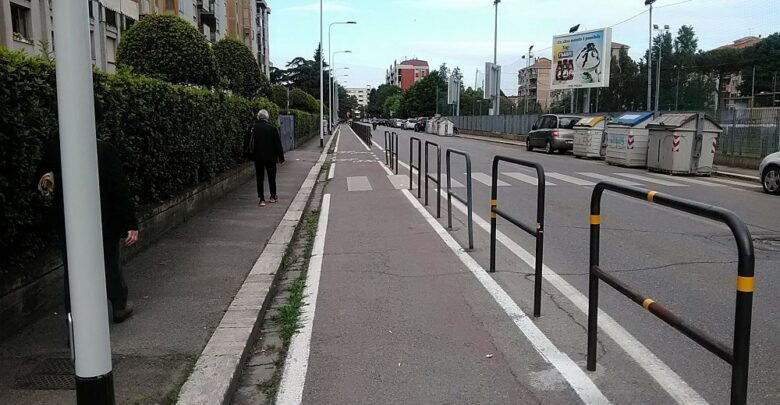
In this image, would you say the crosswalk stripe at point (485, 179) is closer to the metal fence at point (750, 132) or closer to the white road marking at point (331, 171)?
the white road marking at point (331, 171)

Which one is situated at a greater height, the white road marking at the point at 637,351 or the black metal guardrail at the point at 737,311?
the black metal guardrail at the point at 737,311

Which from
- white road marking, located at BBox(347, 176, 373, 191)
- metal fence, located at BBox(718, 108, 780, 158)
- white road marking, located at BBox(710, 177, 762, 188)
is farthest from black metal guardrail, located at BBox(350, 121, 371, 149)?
white road marking, located at BBox(710, 177, 762, 188)

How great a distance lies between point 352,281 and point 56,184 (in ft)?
10.5

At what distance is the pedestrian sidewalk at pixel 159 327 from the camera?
12.0 ft

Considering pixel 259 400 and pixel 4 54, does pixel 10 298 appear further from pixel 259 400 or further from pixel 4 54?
pixel 259 400

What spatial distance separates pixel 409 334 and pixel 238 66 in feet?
62.1

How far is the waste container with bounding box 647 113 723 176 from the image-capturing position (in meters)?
17.4

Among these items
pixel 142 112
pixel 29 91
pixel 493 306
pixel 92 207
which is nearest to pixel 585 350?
pixel 493 306

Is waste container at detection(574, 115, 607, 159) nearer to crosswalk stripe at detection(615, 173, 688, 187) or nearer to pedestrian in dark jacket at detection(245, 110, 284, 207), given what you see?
crosswalk stripe at detection(615, 173, 688, 187)

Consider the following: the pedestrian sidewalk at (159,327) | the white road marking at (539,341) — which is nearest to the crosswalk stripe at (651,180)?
the white road marking at (539,341)

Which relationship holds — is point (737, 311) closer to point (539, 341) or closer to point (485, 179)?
point (539, 341)

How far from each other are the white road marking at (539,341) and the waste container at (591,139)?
60.6 feet

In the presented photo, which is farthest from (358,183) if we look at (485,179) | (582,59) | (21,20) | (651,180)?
(582,59)

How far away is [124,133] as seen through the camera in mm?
6711
